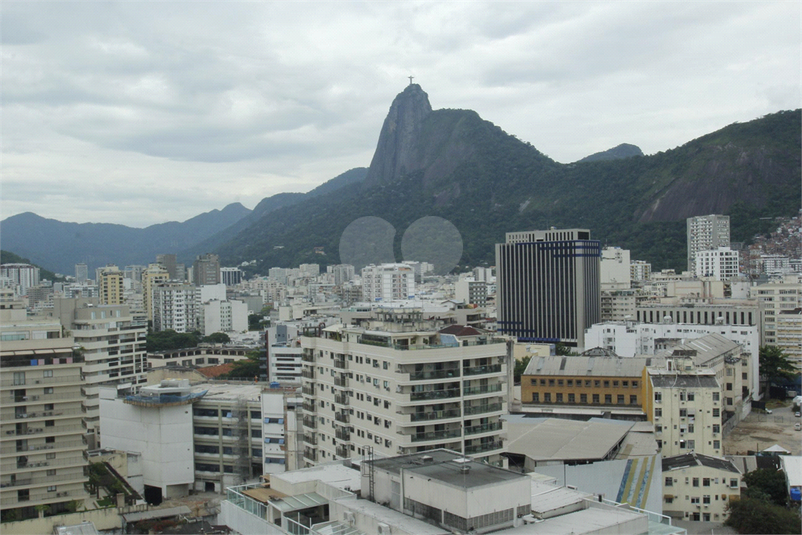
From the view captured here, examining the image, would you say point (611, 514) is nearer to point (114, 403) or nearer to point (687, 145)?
point (114, 403)

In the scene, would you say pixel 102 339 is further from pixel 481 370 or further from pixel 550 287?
pixel 550 287

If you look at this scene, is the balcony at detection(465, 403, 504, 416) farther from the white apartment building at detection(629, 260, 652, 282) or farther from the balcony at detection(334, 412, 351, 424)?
the white apartment building at detection(629, 260, 652, 282)

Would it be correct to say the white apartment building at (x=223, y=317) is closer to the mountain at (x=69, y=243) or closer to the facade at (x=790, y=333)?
the facade at (x=790, y=333)

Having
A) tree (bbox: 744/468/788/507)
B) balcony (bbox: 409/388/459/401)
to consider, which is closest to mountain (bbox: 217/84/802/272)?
tree (bbox: 744/468/788/507)

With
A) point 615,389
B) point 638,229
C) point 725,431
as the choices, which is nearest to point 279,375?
point 615,389

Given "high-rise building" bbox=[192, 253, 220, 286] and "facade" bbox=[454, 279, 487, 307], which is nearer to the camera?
"facade" bbox=[454, 279, 487, 307]

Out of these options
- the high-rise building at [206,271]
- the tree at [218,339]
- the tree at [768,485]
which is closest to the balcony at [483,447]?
the tree at [768,485]
